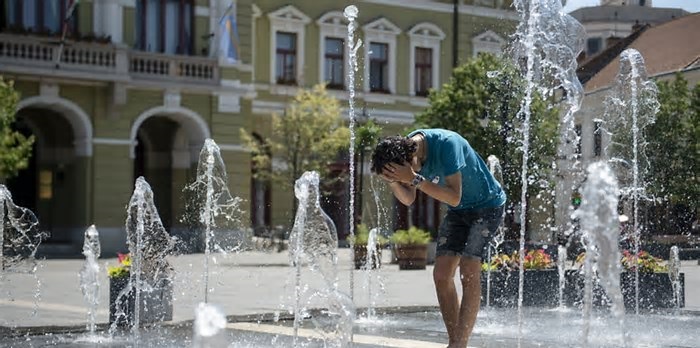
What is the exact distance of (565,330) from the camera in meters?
9.78

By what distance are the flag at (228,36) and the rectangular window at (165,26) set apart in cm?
111

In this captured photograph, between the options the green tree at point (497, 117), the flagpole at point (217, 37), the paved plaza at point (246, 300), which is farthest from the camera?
the flagpole at point (217, 37)

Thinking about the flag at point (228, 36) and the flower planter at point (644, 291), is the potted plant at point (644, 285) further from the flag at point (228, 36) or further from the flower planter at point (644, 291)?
the flag at point (228, 36)

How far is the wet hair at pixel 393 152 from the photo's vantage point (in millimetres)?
6676

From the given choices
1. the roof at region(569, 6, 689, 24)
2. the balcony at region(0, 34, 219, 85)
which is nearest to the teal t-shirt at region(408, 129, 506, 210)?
the balcony at region(0, 34, 219, 85)

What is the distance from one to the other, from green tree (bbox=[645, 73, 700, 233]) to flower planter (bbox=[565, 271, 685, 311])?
19.0 m

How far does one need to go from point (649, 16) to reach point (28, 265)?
40.2 m

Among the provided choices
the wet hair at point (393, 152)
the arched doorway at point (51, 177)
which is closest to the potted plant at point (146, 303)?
the wet hair at point (393, 152)

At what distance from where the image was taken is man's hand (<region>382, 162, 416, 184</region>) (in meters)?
6.68

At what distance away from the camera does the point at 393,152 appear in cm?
668

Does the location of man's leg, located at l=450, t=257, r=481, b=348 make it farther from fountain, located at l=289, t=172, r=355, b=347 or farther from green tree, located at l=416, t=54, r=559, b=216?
green tree, located at l=416, t=54, r=559, b=216

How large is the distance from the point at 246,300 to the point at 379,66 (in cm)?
2507

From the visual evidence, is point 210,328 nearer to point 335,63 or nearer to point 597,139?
point 335,63

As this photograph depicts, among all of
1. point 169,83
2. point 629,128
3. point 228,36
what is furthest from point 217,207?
point 629,128
